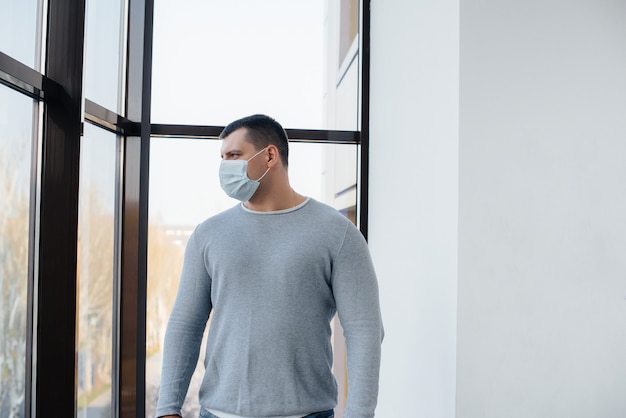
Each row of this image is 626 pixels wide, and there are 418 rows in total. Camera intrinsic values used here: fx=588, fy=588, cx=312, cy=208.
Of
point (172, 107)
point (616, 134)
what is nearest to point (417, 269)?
point (616, 134)

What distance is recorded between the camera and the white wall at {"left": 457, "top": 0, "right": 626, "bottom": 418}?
1.50 m

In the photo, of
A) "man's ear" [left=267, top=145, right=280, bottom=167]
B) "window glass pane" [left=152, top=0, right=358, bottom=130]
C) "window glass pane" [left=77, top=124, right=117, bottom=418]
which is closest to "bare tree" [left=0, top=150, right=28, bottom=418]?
"window glass pane" [left=77, top=124, right=117, bottom=418]

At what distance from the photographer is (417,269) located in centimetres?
184

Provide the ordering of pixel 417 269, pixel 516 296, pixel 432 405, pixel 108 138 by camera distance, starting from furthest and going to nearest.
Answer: pixel 108 138 < pixel 417 269 < pixel 432 405 < pixel 516 296

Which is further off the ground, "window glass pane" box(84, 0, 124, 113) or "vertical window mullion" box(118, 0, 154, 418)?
"window glass pane" box(84, 0, 124, 113)

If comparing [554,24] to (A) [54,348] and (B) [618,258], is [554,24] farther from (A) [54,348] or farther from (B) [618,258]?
(A) [54,348]

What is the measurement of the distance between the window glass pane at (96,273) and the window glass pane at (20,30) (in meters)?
0.39

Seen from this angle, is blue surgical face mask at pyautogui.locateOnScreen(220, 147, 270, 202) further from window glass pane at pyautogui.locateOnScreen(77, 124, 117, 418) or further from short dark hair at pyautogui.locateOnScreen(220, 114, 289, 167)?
window glass pane at pyautogui.locateOnScreen(77, 124, 117, 418)

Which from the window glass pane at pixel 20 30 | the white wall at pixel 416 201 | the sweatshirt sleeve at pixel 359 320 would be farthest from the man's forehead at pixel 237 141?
the window glass pane at pixel 20 30

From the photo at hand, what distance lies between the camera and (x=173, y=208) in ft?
8.50

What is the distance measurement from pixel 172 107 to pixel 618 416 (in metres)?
Answer: 2.02

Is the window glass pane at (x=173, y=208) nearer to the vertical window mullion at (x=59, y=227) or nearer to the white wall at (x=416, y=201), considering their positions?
the white wall at (x=416, y=201)

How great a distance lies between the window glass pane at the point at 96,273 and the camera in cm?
212

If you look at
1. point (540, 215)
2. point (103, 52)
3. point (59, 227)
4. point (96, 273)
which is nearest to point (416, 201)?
point (540, 215)
